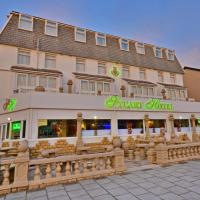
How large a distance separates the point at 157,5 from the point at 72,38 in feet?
86.0

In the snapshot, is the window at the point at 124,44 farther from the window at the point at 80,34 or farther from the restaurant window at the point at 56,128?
the restaurant window at the point at 56,128

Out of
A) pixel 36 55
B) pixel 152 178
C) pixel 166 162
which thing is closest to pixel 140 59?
pixel 36 55

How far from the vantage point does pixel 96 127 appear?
14.3 metres

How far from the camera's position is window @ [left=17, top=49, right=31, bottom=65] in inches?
567

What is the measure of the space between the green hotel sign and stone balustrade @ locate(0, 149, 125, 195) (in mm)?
8436

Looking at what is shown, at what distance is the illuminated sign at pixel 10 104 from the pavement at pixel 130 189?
9827 millimetres

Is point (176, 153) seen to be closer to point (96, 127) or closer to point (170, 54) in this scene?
point (96, 127)

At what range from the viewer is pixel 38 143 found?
11.6 m

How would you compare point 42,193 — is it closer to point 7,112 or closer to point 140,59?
point 7,112

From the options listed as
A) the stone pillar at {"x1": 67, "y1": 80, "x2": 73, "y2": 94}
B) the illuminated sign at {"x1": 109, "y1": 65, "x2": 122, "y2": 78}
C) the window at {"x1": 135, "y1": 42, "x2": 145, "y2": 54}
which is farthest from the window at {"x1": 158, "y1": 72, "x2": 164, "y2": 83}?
the stone pillar at {"x1": 67, "y1": 80, "x2": 73, "y2": 94}

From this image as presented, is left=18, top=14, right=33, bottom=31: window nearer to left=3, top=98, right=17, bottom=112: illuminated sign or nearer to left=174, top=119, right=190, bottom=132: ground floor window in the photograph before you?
left=3, top=98, right=17, bottom=112: illuminated sign

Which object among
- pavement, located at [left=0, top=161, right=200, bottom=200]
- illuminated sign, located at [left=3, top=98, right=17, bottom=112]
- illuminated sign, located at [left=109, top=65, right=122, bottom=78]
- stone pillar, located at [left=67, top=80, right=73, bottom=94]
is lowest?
pavement, located at [left=0, top=161, right=200, bottom=200]

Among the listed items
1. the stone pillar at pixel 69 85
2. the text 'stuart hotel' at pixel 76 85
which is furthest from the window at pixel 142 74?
the stone pillar at pixel 69 85

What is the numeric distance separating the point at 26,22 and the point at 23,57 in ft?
12.7
